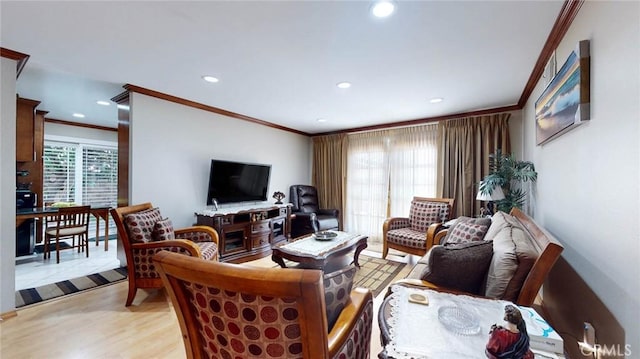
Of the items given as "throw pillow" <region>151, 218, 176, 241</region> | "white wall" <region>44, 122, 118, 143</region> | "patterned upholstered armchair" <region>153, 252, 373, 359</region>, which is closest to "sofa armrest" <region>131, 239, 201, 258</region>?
"throw pillow" <region>151, 218, 176, 241</region>

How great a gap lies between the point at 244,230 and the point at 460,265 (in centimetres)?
303

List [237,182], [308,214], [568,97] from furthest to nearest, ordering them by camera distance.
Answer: [308,214] → [237,182] → [568,97]

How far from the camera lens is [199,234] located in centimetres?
302

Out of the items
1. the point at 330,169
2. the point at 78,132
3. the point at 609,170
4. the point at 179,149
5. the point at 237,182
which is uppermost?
the point at 78,132

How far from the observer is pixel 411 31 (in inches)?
71.8

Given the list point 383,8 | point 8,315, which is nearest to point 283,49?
point 383,8

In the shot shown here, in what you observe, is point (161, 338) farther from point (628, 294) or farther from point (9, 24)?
point (628, 294)

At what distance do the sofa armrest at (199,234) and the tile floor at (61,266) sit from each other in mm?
1295

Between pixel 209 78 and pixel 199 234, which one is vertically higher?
pixel 209 78

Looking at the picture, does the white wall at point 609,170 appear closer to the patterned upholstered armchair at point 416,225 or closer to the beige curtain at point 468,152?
the patterned upholstered armchair at point 416,225

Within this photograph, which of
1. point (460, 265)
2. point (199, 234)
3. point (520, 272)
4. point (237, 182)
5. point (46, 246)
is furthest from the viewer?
point (237, 182)

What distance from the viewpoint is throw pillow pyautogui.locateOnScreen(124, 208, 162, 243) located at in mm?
2361

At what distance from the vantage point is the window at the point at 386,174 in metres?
4.47

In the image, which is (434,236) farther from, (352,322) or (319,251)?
(352,322)
